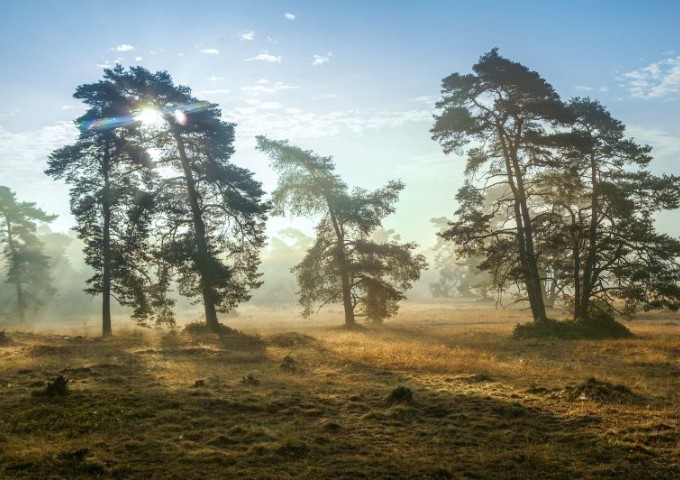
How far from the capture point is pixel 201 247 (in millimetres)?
24125

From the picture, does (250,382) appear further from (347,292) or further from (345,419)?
(347,292)

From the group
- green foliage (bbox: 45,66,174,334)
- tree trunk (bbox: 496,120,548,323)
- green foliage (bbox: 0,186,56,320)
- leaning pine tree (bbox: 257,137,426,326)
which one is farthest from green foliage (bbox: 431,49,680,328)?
green foliage (bbox: 0,186,56,320)

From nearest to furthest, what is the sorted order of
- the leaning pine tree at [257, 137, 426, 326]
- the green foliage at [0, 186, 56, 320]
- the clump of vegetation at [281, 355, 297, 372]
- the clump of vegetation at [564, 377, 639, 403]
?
1. the clump of vegetation at [564, 377, 639, 403]
2. the clump of vegetation at [281, 355, 297, 372]
3. the leaning pine tree at [257, 137, 426, 326]
4. the green foliage at [0, 186, 56, 320]

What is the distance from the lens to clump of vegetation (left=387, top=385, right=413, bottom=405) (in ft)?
30.0

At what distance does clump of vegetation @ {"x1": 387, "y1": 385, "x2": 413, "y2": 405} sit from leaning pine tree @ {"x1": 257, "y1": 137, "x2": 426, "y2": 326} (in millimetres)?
19884

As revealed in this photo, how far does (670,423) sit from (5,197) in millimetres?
52877

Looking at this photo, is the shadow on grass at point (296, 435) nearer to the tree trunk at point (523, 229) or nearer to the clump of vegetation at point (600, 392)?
the clump of vegetation at point (600, 392)

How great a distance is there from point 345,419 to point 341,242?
22475 millimetres

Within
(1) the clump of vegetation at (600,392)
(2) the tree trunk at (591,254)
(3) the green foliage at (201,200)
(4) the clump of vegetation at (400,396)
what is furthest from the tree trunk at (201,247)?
(2) the tree trunk at (591,254)

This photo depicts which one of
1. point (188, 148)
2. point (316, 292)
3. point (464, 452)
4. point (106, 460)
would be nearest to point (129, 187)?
point (188, 148)

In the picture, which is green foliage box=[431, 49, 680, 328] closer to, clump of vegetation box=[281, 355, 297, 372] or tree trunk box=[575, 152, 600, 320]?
tree trunk box=[575, 152, 600, 320]

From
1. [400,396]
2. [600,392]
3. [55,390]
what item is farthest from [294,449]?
[600,392]

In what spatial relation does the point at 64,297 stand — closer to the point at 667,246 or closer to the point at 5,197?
the point at 5,197

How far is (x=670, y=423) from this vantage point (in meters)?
7.72
